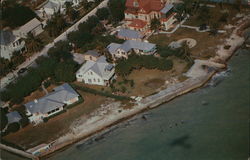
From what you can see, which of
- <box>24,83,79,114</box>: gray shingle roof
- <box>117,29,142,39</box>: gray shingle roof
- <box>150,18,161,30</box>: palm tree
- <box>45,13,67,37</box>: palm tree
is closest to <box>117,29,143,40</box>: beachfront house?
<box>117,29,142,39</box>: gray shingle roof

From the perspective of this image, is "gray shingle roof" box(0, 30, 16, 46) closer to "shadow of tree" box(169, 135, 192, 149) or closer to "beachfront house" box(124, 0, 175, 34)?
"beachfront house" box(124, 0, 175, 34)

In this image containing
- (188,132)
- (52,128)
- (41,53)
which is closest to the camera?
(188,132)

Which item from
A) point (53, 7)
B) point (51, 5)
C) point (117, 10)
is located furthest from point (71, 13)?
point (117, 10)

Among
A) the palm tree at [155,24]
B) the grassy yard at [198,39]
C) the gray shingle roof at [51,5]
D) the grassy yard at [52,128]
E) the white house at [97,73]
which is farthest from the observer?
the gray shingle roof at [51,5]

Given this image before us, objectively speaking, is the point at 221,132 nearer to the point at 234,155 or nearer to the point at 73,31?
the point at 234,155

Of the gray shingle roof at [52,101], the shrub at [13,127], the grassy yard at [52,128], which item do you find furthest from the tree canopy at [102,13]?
the shrub at [13,127]

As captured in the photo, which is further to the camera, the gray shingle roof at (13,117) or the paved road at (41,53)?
the paved road at (41,53)

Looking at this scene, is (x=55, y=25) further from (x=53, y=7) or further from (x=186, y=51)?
(x=186, y=51)

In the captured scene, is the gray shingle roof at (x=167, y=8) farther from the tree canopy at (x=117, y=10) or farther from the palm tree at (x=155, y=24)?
the tree canopy at (x=117, y=10)
